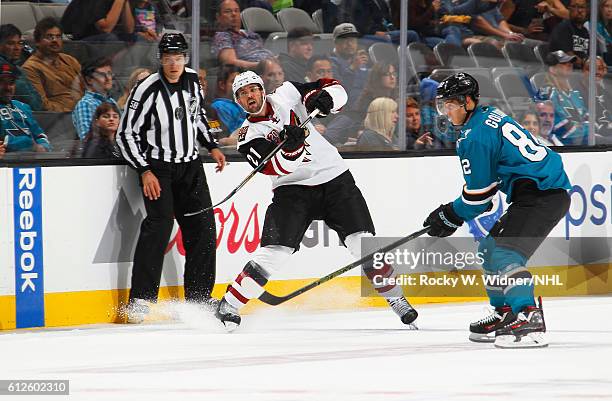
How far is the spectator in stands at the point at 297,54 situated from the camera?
26.8 feet

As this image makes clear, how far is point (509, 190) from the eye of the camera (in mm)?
6480

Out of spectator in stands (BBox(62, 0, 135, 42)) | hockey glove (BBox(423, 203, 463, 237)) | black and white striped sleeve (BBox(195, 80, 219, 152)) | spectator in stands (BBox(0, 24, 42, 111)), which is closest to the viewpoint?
hockey glove (BBox(423, 203, 463, 237))

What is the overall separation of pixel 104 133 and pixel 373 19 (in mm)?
1859

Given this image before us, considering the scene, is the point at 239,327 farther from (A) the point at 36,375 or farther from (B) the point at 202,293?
(A) the point at 36,375

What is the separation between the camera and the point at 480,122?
6.34 m

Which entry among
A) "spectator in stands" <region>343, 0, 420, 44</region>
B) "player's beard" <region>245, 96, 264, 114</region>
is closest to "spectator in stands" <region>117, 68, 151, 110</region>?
"player's beard" <region>245, 96, 264, 114</region>

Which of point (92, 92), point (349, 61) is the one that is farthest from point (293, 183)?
point (349, 61)

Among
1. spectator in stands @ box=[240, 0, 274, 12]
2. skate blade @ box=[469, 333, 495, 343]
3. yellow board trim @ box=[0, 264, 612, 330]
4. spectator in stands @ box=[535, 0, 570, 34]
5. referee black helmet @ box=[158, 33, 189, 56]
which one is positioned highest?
spectator in stands @ box=[240, 0, 274, 12]

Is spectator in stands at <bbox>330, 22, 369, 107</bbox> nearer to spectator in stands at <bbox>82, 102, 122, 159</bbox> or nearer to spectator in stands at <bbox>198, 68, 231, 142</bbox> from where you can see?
spectator in stands at <bbox>198, 68, 231, 142</bbox>

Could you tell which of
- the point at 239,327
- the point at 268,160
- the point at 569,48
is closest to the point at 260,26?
the point at 268,160

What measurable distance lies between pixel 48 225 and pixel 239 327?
1079mm

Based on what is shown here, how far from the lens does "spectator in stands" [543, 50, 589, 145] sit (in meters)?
9.25

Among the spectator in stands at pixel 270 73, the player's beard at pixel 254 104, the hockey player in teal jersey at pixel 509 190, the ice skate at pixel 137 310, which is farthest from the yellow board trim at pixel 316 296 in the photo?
the hockey player in teal jersey at pixel 509 190

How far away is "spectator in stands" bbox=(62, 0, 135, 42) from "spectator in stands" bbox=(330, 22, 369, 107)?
1324 mm
